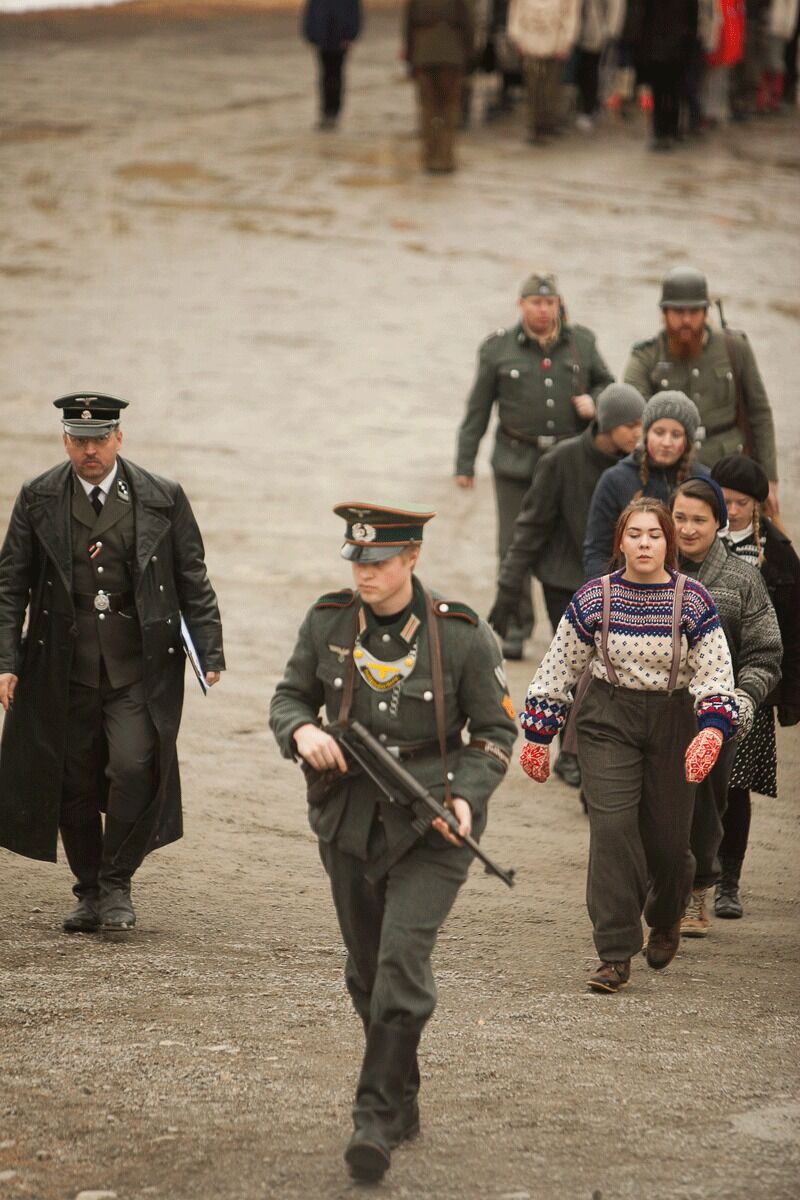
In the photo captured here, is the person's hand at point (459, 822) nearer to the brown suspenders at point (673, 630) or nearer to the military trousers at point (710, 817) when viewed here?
the brown suspenders at point (673, 630)

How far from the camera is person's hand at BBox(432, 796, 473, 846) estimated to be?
17.4 feet

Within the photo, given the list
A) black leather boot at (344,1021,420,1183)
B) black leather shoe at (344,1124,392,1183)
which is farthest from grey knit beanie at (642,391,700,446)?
black leather shoe at (344,1124,392,1183)

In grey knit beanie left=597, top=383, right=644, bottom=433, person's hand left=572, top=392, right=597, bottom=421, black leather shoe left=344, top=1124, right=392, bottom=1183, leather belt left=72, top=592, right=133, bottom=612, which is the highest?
grey knit beanie left=597, top=383, right=644, bottom=433

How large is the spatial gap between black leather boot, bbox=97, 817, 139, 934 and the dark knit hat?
281 centimetres

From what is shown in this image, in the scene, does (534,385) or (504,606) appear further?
(534,385)

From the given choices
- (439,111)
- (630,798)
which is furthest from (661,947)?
(439,111)

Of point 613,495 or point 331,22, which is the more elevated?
point 331,22

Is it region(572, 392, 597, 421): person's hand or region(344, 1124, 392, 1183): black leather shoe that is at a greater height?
region(572, 392, 597, 421): person's hand

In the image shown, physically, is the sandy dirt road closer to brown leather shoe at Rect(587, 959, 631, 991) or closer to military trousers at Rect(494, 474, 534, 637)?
brown leather shoe at Rect(587, 959, 631, 991)

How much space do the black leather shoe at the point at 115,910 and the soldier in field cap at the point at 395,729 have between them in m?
1.85

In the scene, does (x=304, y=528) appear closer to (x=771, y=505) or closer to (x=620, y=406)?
(x=620, y=406)

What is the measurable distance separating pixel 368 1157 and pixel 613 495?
394 centimetres

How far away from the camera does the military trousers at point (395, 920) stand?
17.3 feet

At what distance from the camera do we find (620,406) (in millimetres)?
8797
